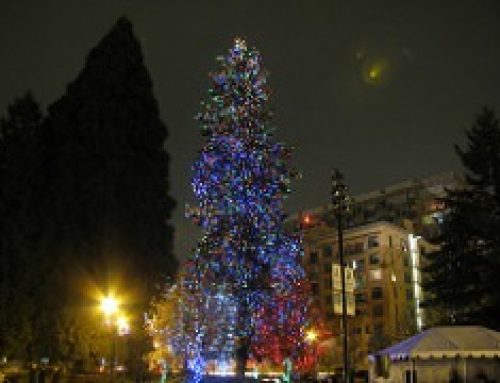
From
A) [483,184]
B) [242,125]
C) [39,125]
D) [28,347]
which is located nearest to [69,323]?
[28,347]

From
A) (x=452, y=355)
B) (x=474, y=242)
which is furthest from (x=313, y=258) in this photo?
(x=452, y=355)

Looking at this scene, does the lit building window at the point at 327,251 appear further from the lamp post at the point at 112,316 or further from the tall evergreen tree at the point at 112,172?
the lamp post at the point at 112,316

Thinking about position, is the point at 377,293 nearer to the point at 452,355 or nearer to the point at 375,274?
the point at 375,274

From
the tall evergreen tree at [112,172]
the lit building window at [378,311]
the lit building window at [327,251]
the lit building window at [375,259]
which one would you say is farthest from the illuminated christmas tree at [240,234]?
the lit building window at [327,251]

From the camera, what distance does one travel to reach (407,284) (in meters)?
93.1

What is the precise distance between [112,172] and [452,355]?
636 inches

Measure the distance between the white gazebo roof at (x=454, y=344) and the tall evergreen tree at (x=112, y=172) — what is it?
40.5 ft

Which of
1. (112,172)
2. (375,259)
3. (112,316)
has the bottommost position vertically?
(112,316)

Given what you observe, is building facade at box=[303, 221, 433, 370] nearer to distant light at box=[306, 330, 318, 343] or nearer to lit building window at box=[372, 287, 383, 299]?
lit building window at box=[372, 287, 383, 299]

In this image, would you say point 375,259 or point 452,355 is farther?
point 375,259

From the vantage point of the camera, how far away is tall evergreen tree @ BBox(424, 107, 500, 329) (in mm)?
32406

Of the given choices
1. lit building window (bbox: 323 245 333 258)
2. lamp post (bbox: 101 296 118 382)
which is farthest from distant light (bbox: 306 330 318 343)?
lit building window (bbox: 323 245 333 258)

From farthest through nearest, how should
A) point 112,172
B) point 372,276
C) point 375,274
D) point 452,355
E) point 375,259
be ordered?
1. point 375,259
2. point 372,276
3. point 375,274
4. point 112,172
5. point 452,355

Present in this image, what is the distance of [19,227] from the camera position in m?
28.2
